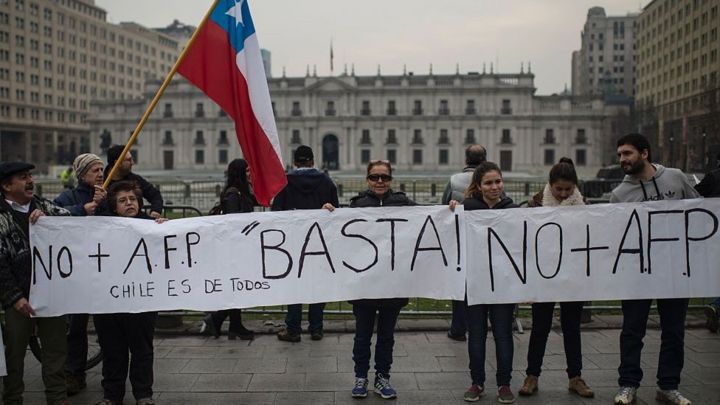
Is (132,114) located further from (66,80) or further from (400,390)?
(400,390)

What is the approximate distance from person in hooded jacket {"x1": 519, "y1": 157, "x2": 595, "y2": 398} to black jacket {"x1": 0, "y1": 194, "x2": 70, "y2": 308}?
3833 mm

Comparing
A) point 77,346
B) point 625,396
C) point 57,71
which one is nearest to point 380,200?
point 625,396

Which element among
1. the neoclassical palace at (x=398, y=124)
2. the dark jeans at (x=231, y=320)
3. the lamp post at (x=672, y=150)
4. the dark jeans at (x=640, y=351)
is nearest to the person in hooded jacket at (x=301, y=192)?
the dark jeans at (x=231, y=320)

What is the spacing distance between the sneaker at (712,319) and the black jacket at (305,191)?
4.20 metres

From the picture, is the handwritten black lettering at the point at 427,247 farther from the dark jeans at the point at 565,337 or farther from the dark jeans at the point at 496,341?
the dark jeans at the point at 565,337

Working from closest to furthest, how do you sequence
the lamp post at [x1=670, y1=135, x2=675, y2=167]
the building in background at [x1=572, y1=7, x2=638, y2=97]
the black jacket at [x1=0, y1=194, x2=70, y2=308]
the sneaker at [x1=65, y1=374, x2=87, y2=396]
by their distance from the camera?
the black jacket at [x1=0, y1=194, x2=70, y2=308] → the sneaker at [x1=65, y1=374, x2=87, y2=396] → the lamp post at [x1=670, y1=135, x2=675, y2=167] → the building in background at [x1=572, y1=7, x2=638, y2=97]

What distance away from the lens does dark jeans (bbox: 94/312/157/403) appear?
4242 mm

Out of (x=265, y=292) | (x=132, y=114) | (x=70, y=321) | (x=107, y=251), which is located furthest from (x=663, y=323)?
(x=132, y=114)

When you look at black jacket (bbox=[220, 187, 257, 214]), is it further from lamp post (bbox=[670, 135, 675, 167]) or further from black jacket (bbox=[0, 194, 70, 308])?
lamp post (bbox=[670, 135, 675, 167])

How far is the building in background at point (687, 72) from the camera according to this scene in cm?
846

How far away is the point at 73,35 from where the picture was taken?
81500mm

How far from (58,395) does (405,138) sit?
220 ft

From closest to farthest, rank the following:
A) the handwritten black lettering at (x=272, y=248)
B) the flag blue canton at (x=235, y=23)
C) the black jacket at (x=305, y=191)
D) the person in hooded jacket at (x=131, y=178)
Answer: the handwritten black lettering at (x=272, y=248) < the flag blue canton at (x=235, y=23) < the person in hooded jacket at (x=131, y=178) < the black jacket at (x=305, y=191)

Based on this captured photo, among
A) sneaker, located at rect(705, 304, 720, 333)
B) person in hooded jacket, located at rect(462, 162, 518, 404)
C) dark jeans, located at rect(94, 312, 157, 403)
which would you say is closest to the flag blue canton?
person in hooded jacket, located at rect(462, 162, 518, 404)
